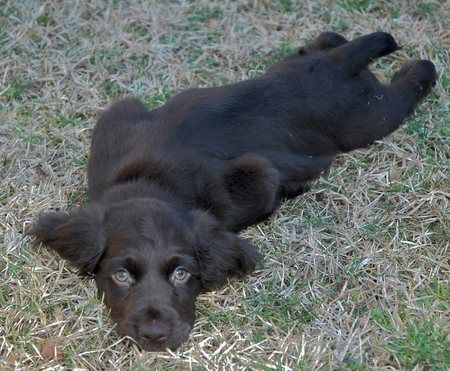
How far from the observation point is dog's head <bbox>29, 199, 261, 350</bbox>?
386 centimetres

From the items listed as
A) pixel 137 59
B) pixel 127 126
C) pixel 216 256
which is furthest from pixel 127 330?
pixel 137 59

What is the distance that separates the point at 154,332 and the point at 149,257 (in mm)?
347

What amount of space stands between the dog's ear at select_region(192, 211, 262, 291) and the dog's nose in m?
0.42

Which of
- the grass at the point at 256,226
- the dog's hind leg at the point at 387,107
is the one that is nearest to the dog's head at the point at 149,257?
the grass at the point at 256,226

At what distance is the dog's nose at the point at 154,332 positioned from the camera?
3.77 metres

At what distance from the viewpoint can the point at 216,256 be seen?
416cm

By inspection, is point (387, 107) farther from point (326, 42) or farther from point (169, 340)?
point (169, 340)

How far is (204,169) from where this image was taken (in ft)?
15.3

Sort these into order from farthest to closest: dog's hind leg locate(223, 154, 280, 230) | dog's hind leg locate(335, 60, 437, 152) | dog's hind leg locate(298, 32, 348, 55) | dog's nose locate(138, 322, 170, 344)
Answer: dog's hind leg locate(298, 32, 348, 55), dog's hind leg locate(335, 60, 437, 152), dog's hind leg locate(223, 154, 280, 230), dog's nose locate(138, 322, 170, 344)

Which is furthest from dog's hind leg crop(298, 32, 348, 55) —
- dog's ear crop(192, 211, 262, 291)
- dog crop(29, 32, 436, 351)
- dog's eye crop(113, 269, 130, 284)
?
dog's eye crop(113, 269, 130, 284)

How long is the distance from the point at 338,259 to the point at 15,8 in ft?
11.4

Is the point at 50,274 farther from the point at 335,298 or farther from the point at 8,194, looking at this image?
the point at 335,298

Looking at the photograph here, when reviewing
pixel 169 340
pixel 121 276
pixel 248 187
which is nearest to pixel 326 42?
pixel 248 187

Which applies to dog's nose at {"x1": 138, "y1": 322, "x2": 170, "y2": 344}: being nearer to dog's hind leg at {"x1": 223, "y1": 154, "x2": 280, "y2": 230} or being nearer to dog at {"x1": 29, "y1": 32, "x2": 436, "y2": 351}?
dog at {"x1": 29, "y1": 32, "x2": 436, "y2": 351}
